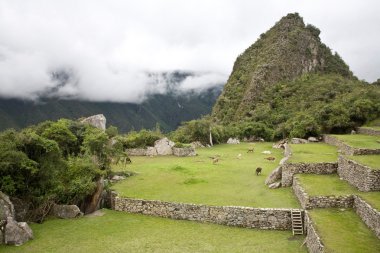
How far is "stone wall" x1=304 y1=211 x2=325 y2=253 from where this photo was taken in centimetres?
1389

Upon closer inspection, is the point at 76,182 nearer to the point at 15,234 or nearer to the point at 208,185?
the point at 15,234

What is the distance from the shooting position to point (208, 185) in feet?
88.4

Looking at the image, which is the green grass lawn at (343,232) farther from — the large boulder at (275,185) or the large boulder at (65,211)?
the large boulder at (65,211)

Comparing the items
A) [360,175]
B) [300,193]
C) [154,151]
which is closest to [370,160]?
[360,175]

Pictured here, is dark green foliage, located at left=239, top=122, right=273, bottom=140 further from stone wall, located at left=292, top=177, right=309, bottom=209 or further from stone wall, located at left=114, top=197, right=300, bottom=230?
stone wall, located at left=114, top=197, right=300, bottom=230

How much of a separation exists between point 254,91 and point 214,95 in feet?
150

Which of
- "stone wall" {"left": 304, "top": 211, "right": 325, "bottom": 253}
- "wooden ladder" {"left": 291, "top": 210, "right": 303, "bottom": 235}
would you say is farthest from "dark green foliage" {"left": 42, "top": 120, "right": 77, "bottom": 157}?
"stone wall" {"left": 304, "top": 211, "right": 325, "bottom": 253}

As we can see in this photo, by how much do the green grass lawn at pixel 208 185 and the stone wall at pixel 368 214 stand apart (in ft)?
12.6

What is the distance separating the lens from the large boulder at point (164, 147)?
159ft

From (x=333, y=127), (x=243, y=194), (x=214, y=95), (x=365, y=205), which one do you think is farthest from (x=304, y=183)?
(x=214, y=95)

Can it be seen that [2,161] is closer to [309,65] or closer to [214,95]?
[309,65]

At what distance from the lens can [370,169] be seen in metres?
18.5

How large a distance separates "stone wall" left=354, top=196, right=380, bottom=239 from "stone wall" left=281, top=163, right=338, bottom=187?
692cm

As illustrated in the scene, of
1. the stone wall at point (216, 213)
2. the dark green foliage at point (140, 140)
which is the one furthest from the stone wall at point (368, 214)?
the dark green foliage at point (140, 140)
